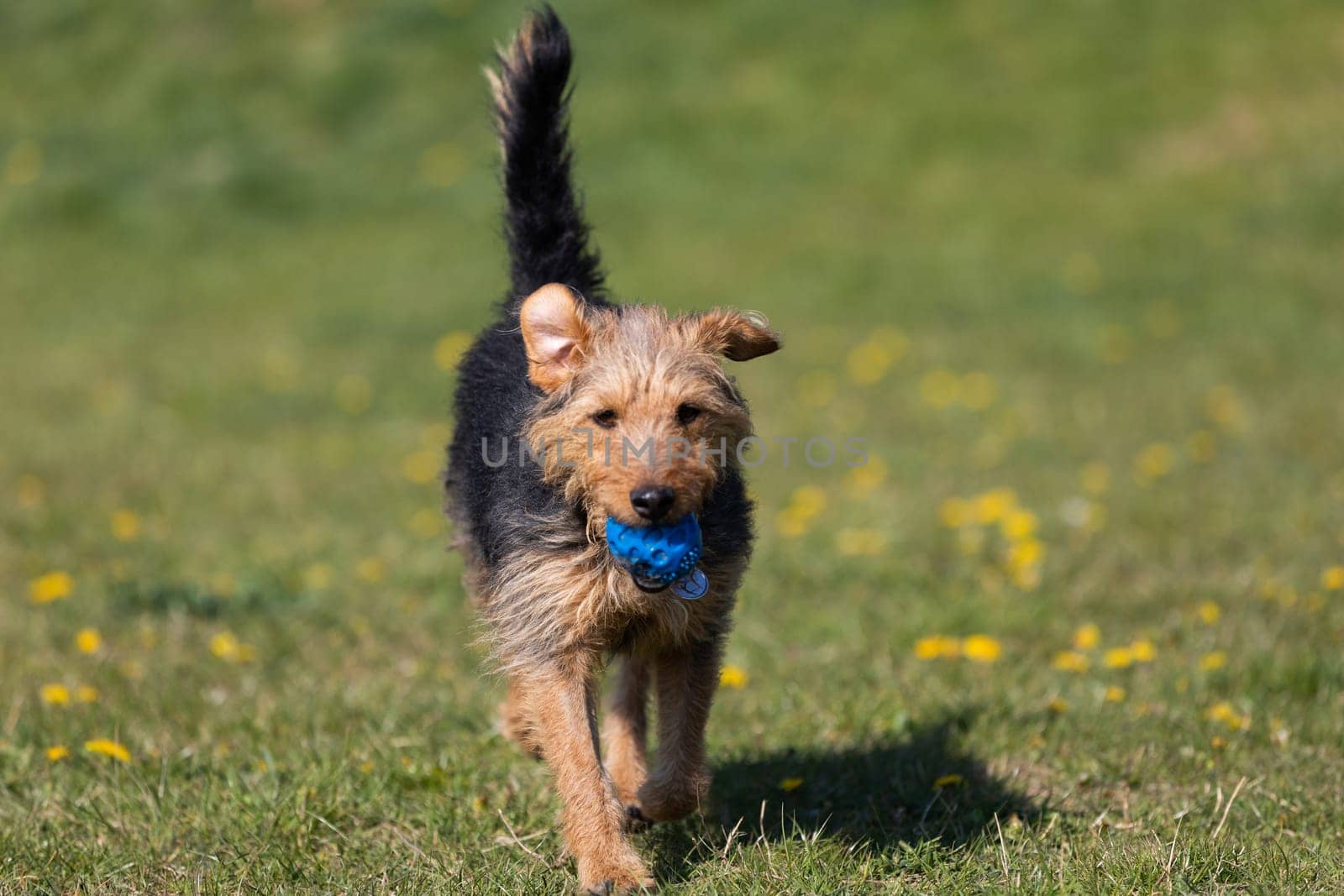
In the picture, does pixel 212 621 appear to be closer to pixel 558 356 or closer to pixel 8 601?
pixel 8 601

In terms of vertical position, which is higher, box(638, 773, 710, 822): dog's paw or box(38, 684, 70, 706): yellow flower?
box(38, 684, 70, 706): yellow flower

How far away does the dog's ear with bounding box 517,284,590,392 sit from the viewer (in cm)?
374

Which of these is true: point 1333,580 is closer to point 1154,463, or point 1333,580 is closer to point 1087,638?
point 1087,638

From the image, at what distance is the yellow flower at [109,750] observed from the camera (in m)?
4.27

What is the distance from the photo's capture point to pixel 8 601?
20.2ft

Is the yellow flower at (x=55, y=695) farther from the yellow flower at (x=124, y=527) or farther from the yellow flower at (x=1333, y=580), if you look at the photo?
the yellow flower at (x=1333, y=580)

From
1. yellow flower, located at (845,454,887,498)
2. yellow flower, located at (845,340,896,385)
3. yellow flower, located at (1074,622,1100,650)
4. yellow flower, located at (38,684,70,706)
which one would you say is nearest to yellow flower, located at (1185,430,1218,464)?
yellow flower, located at (845,454,887,498)

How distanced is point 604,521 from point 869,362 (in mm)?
7298

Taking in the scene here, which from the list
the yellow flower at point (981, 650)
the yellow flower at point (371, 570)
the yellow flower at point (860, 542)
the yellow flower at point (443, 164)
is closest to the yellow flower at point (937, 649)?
the yellow flower at point (981, 650)

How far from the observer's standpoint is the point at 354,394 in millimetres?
10547

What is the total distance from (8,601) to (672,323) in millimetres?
3786

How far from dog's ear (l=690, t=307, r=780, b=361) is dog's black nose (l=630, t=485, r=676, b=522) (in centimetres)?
56

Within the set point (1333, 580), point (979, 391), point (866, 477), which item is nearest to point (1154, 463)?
point (866, 477)

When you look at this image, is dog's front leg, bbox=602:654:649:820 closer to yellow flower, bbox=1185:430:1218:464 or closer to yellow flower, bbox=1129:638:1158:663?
yellow flower, bbox=1129:638:1158:663
